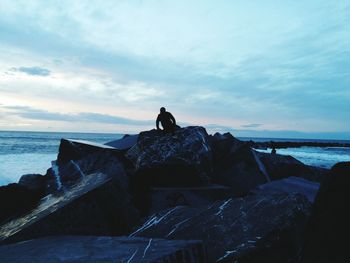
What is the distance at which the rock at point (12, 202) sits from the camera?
394 cm

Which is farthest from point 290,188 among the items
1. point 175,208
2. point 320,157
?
point 320,157

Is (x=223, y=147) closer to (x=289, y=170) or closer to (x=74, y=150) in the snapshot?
(x=289, y=170)

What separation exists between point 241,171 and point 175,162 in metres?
1.45

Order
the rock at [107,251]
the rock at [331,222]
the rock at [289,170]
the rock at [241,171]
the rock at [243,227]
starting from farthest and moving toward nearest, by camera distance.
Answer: the rock at [289,170] → the rock at [241,171] → the rock at [243,227] → the rock at [107,251] → the rock at [331,222]

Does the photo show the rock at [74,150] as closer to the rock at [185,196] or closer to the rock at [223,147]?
the rock at [223,147]

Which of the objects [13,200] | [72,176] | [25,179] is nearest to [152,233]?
[13,200]

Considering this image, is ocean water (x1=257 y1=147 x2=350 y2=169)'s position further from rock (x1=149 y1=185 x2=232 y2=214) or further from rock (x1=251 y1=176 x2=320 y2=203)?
rock (x1=149 y1=185 x2=232 y2=214)

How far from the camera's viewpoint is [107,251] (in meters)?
2.29

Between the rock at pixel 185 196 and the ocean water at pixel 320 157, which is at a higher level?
the rock at pixel 185 196

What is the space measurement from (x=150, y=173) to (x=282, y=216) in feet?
9.51

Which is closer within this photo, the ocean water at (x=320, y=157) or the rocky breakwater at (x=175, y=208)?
the rocky breakwater at (x=175, y=208)

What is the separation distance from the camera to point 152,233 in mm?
3002

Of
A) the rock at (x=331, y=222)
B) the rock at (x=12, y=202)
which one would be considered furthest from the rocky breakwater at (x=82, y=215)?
the rock at (x=331, y=222)

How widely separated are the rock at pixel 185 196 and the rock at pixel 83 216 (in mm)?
739
